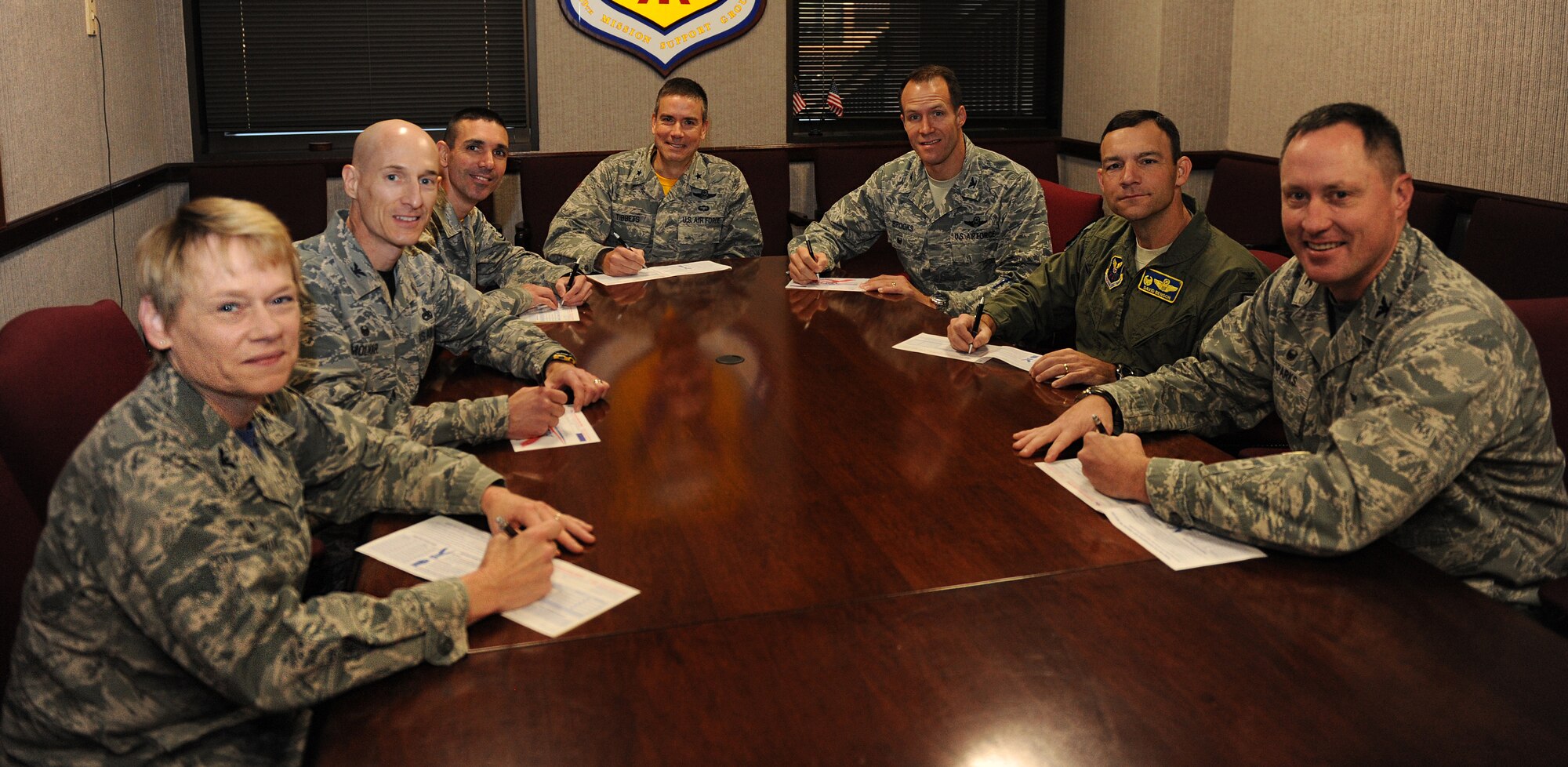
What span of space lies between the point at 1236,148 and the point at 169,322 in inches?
186

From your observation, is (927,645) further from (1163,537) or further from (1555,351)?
(1555,351)

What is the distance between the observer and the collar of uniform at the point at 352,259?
2.31m

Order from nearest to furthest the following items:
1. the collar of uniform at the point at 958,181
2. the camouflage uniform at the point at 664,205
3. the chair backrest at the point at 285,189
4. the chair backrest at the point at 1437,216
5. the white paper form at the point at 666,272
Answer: the white paper form at the point at 666,272
the chair backrest at the point at 1437,216
the collar of uniform at the point at 958,181
the camouflage uniform at the point at 664,205
the chair backrest at the point at 285,189

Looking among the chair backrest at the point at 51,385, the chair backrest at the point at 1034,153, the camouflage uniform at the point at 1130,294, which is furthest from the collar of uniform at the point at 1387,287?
the chair backrest at the point at 1034,153

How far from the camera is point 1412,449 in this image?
159 cm

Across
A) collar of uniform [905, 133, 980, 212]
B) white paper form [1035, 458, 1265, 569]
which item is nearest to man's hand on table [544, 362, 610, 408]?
white paper form [1035, 458, 1265, 569]

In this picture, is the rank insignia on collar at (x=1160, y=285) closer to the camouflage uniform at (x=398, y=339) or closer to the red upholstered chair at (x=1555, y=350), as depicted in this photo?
the red upholstered chair at (x=1555, y=350)

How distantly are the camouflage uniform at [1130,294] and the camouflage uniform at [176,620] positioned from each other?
6.26ft

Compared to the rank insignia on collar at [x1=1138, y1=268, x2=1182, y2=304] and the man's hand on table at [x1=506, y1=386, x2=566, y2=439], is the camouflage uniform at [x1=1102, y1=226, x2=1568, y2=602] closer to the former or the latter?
the rank insignia on collar at [x1=1138, y1=268, x2=1182, y2=304]

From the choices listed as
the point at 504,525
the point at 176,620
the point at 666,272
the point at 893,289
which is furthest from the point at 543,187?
the point at 176,620

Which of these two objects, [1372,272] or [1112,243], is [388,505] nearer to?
[1372,272]

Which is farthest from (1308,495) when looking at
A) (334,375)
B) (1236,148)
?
(1236,148)

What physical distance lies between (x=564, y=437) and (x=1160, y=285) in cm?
148

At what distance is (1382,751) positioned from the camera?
1.16 m
